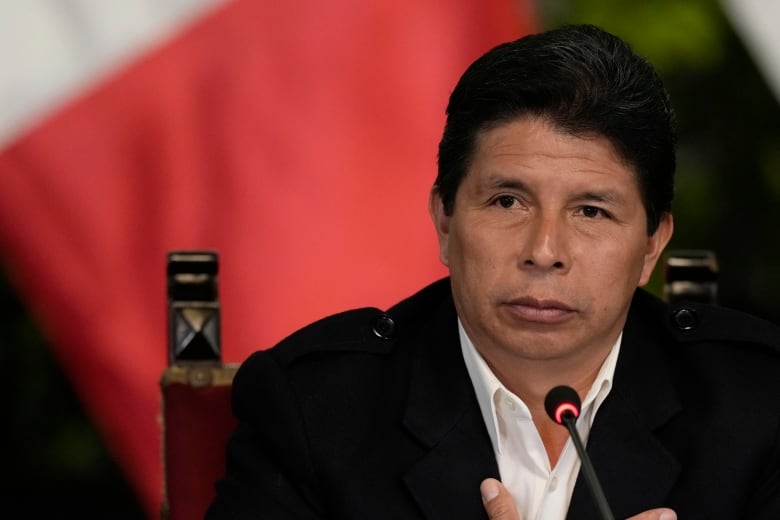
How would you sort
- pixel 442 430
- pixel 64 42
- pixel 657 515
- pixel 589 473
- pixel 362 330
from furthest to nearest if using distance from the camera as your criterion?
pixel 64 42 → pixel 362 330 → pixel 442 430 → pixel 657 515 → pixel 589 473

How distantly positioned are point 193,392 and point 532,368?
53 cm

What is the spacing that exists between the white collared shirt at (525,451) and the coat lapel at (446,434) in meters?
0.03

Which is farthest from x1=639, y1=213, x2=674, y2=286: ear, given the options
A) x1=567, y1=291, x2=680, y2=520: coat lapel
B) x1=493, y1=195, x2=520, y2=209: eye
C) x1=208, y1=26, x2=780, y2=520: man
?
x1=493, y1=195, x2=520, y2=209: eye

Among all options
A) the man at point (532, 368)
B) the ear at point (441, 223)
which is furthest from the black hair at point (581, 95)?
the ear at point (441, 223)

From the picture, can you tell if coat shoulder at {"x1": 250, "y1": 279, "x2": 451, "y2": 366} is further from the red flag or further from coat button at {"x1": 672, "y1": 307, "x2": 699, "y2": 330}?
the red flag

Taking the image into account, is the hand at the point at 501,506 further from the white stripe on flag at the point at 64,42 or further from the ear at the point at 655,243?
the white stripe on flag at the point at 64,42

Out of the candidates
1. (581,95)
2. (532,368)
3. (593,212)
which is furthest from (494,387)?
(581,95)

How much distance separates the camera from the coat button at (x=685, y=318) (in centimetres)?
184

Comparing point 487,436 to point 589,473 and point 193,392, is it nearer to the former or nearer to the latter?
point 589,473

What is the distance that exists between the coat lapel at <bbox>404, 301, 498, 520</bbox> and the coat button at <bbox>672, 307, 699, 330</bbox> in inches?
12.7

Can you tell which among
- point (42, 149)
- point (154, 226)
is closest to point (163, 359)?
point (154, 226)

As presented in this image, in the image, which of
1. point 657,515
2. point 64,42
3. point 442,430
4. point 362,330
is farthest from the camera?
point 64,42

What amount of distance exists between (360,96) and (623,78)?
4.28ft

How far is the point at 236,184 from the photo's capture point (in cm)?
281
